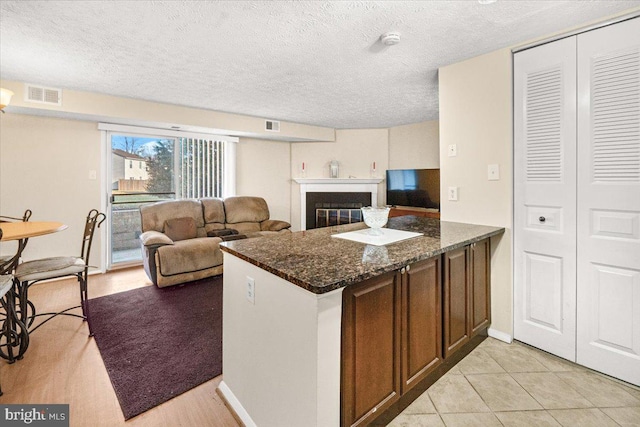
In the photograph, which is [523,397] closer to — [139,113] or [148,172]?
[139,113]

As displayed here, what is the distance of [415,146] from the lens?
524cm

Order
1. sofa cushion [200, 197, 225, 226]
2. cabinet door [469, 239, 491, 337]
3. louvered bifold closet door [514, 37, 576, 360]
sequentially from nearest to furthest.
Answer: louvered bifold closet door [514, 37, 576, 360]
cabinet door [469, 239, 491, 337]
sofa cushion [200, 197, 225, 226]

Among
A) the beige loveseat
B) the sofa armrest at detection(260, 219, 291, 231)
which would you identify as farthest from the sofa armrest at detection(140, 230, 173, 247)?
the sofa armrest at detection(260, 219, 291, 231)

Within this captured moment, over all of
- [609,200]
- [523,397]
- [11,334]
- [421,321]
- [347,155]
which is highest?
[347,155]

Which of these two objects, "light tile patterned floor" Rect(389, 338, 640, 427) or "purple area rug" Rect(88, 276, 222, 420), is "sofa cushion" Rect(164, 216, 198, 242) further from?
"light tile patterned floor" Rect(389, 338, 640, 427)

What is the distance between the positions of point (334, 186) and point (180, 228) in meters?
2.87

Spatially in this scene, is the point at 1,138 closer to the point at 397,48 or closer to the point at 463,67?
the point at 397,48

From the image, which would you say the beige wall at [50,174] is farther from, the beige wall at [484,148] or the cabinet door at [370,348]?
the beige wall at [484,148]

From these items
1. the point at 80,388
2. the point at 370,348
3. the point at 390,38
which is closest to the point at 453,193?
the point at 390,38

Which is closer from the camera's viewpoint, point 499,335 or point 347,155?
point 499,335

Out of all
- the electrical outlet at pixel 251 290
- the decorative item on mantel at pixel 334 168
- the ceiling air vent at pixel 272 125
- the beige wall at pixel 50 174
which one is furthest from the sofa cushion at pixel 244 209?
the electrical outlet at pixel 251 290

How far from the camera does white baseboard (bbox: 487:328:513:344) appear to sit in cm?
222

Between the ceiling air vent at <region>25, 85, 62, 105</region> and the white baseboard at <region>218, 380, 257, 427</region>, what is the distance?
11.4 feet

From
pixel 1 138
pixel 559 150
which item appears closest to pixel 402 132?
pixel 559 150
